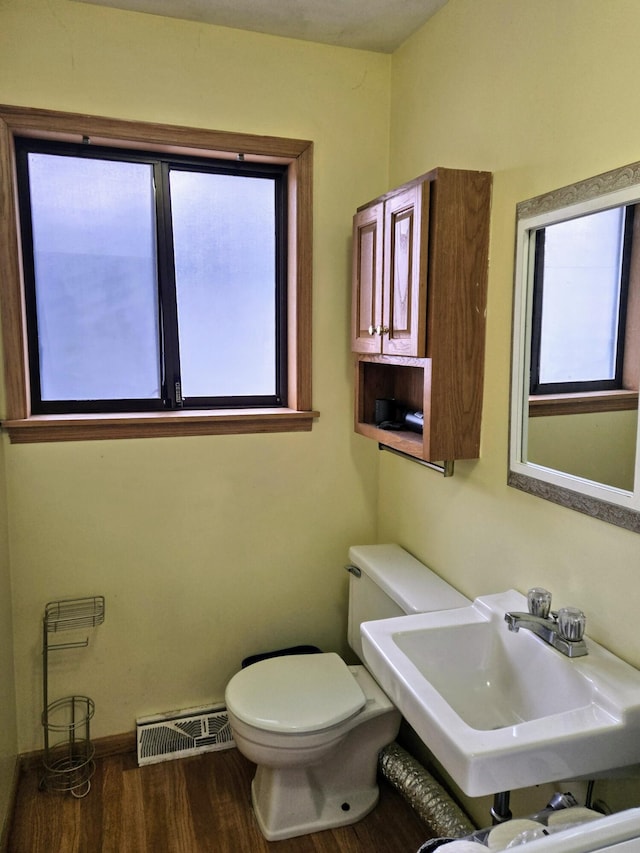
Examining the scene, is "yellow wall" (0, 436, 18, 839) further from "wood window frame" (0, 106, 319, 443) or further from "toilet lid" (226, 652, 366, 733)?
"toilet lid" (226, 652, 366, 733)

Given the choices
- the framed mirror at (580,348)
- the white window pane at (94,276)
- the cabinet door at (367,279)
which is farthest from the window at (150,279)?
the framed mirror at (580,348)

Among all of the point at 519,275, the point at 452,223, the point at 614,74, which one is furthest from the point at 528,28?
the point at 519,275

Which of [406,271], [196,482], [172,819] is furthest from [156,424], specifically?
[172,819]

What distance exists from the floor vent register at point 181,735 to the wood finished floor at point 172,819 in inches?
1.8

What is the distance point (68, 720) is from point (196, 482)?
0.98 meters

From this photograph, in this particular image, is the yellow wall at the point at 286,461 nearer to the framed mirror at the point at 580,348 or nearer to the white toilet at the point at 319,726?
the framed mirror at the point at 580,348

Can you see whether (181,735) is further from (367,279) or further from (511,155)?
(511,155)

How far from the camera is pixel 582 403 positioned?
1.42 meters

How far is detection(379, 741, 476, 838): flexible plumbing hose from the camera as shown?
1.78 metres

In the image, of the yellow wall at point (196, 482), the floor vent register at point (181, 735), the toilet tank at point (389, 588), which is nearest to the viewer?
the toilet tank at point (389, 588)

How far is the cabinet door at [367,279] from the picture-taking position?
6.57 ft

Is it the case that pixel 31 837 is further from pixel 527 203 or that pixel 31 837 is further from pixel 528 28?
pixel 528 28

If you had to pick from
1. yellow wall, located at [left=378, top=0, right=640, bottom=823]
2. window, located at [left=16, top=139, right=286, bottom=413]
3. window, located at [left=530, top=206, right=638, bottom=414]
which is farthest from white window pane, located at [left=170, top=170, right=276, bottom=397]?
window, located at [left=530, top=206, right=638, bottom=414]

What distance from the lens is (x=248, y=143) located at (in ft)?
7.07
